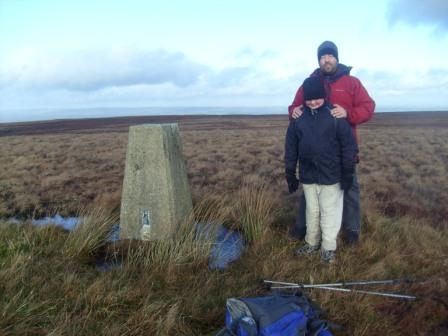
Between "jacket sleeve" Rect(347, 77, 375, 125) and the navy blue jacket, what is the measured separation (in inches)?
7.7

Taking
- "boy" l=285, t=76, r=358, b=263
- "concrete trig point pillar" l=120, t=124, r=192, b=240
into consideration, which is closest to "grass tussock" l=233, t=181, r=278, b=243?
"boy" l=285, t=76, r=358, b=263

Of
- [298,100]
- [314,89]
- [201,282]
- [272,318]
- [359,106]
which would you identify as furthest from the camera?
[298,100]

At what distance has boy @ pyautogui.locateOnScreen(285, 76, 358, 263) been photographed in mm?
4363

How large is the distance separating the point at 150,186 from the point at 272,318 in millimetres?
2556

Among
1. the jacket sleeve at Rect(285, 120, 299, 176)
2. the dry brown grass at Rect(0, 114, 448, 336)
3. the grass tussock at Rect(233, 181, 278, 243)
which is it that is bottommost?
the dry brown grass at Rect(0, 114, 448, 336)

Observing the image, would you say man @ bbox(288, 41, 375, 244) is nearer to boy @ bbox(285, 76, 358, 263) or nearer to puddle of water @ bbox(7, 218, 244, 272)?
boy @ bbox(285, 76, 358, 263)

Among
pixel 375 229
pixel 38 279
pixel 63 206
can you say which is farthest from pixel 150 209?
pixel 63 206

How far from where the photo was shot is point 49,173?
13453 mm

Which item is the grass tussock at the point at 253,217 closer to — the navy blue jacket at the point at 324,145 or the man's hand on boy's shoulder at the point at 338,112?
the navy blue jacket at the point at 324,145

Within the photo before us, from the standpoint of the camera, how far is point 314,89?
4262 millimetres

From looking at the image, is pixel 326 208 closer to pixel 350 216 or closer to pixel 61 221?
pixel 350 216

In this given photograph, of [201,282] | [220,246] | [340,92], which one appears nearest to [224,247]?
[220,246]

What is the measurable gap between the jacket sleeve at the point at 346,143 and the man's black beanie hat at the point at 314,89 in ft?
1.13

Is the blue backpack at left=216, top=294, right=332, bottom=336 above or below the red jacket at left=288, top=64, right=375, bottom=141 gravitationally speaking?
below
